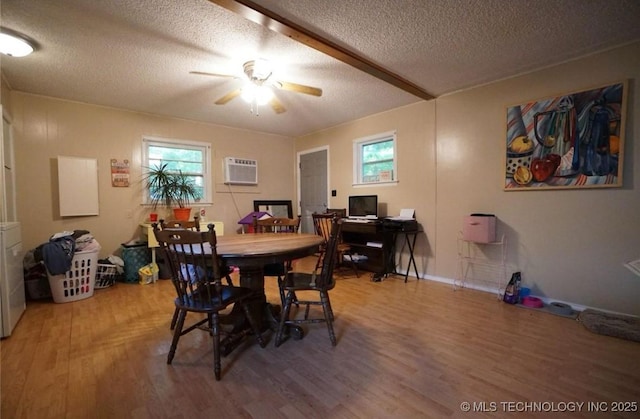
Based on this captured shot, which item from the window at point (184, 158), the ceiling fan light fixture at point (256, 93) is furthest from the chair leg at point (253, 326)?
the window at point (184, 158)

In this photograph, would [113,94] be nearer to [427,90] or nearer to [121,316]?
[121,316]

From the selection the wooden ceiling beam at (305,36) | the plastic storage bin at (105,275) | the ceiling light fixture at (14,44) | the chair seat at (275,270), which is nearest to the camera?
the wooden ceiling beam at (305,36)

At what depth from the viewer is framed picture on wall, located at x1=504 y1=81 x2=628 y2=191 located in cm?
249

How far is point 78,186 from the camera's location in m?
3.64

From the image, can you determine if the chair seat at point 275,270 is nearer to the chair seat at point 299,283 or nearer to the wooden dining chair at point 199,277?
the chair seat at point 299,283

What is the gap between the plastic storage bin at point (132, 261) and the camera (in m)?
3.75

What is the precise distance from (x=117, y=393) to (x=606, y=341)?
338cm

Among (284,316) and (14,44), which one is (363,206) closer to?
A: (284,316)

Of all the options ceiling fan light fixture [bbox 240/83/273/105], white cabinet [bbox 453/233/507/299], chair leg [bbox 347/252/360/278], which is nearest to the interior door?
chair leg [bbox 347/252/360/278]

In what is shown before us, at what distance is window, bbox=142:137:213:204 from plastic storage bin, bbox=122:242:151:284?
778 mm

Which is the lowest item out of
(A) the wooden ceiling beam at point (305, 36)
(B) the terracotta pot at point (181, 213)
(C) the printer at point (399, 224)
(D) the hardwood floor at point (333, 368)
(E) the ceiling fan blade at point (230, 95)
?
(D) the hardwood floor at point (333, 368)

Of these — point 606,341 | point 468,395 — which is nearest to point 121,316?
point 468,395

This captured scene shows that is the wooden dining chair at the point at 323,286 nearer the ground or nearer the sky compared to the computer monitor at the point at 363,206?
→ nearer the ground

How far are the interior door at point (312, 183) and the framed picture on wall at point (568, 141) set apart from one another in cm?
301
